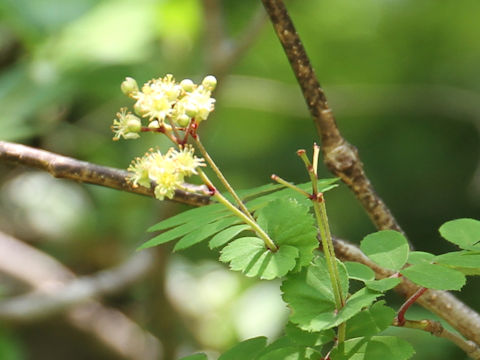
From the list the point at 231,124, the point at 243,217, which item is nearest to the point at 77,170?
the point at 243,217

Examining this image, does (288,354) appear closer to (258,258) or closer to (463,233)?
(258,258)

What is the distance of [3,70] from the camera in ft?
8.97

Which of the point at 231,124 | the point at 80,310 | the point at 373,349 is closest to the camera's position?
the point at 373,349

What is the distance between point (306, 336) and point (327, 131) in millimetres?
338

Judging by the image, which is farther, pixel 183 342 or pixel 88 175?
pixel 183 342

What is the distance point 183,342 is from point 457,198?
1.10 metres

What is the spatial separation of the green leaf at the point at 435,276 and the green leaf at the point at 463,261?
1 cm

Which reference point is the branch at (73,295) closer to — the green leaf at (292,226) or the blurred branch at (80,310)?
the blurred branch at (80,310)

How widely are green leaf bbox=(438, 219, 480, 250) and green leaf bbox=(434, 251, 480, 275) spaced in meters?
0.01

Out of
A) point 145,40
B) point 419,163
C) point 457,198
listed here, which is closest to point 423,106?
point 419,163

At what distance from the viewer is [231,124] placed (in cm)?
282

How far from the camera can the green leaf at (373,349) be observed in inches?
22.4

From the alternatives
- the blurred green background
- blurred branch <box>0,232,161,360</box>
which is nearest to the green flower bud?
the blurred green background

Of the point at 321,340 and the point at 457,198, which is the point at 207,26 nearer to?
the point at 457,198
